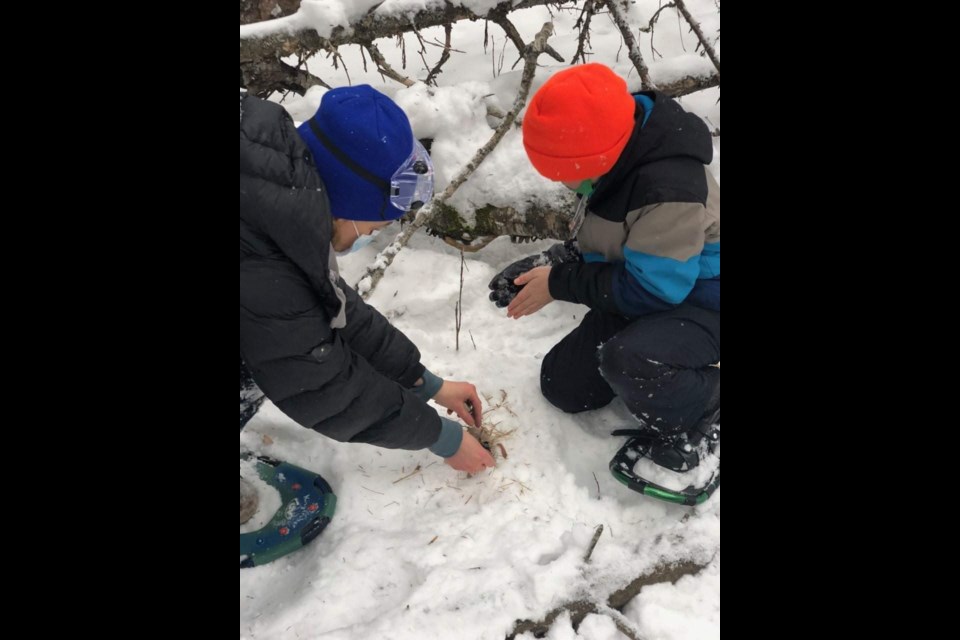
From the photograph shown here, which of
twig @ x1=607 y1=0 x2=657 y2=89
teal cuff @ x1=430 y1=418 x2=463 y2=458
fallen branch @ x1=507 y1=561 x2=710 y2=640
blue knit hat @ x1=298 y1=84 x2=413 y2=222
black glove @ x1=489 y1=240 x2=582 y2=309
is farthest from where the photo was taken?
twig @ x1=607 y1=0 x2=657 y2=89

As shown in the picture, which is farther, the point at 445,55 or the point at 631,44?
the point at 445,55

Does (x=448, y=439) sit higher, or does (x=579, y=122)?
(x=579, y=122)

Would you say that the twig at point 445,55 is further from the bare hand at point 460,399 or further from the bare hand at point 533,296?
the bare hand at point 460,399

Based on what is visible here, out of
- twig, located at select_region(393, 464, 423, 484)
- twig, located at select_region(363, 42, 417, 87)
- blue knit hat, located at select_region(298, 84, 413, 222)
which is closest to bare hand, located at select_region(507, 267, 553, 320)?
twig, located at select_region(393, 464, 423, 484)

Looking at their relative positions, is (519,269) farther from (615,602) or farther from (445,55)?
(445,55)

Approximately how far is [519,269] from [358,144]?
1.35 meters

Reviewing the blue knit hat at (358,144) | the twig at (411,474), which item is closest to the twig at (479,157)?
the twig at (411,474)

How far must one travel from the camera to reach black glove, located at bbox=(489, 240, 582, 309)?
2648mm

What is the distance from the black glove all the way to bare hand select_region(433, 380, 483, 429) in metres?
0.46

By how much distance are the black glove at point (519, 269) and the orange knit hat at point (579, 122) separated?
0.69 m

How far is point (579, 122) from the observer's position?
1852 millimetres

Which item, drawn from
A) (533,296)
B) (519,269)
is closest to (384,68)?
(519,269)

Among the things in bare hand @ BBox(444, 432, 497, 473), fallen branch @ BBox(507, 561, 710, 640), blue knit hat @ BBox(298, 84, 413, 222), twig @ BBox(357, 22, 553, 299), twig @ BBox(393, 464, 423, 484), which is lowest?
twig @ BBox(393, 464, 423, 484)

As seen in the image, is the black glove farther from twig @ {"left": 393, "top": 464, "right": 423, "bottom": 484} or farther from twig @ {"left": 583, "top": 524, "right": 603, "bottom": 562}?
twig @ {"left": 583, "top": 524, "right": 603, "bottom": 562}
